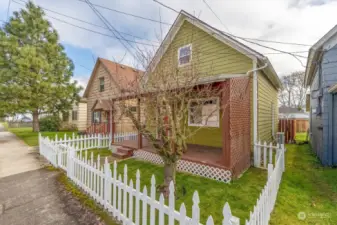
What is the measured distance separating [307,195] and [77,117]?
2054 cm

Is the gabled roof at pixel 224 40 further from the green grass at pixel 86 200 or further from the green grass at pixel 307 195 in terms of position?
the green grass at pixel 86 200

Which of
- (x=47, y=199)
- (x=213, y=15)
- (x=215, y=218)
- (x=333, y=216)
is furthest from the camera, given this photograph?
(x=213, y=15)

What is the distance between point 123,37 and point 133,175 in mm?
5057

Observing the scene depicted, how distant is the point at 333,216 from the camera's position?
11.4ft

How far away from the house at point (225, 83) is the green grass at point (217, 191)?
1.53 ft

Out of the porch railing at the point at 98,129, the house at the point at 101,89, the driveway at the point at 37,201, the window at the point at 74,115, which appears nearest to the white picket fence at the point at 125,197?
the driveway at the point at 37,201

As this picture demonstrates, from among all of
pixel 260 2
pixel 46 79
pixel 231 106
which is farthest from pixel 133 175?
pixel 46 79

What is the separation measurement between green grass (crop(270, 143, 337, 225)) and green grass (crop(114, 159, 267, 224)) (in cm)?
54

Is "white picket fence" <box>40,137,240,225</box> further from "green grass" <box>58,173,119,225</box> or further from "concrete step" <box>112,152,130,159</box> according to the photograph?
"concrete step" <box>112,152,130,159</box>

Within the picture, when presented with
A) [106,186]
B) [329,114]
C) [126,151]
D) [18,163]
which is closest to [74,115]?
[18,163]

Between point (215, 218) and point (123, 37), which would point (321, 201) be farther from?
point (123, 37)

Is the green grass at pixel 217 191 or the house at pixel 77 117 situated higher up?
the house at pixel 77 117

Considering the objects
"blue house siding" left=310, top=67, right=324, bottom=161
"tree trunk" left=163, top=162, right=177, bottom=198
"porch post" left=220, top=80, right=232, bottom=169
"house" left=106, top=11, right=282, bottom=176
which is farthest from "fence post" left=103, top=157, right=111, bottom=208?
"blue house siding" left=310, top=67, right=324, bottom=161

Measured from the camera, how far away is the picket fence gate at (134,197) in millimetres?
2119
